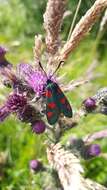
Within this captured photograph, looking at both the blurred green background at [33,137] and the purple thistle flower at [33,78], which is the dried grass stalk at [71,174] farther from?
the blurred green background at [33,137]

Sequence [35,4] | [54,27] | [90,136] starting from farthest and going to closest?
[35,4] → [90,136] → [54,27]

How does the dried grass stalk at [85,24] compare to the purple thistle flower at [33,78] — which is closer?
the dried grass stalk at [85,24]

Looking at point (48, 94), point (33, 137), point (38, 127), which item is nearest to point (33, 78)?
point (48, 94)

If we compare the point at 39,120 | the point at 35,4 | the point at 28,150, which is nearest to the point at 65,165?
the point at 39,120

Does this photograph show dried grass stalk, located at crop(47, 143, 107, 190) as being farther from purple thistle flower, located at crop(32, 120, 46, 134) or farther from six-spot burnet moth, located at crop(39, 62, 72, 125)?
purple thistle flower, located at crop(32, 120, 46, 134)

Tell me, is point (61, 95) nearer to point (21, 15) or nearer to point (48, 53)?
point (48, 53)

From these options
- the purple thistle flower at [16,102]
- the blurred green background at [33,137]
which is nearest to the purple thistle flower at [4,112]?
the purple thistle flower at [16,102]
